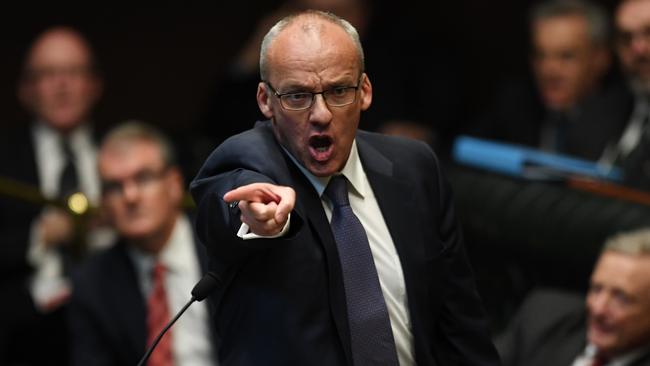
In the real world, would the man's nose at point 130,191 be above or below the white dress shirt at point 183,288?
above

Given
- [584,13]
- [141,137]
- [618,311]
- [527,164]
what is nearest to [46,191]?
[141,137]

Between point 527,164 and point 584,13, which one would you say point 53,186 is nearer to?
point 527,164

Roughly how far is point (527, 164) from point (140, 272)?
113cm

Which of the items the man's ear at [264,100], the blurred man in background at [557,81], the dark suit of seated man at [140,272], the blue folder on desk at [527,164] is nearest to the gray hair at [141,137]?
the dark suit of seated man at [140,272]

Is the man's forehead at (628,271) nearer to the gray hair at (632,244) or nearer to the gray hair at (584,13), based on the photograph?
the gray hair at (632,244)

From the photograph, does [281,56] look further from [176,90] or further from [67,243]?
[176,90]

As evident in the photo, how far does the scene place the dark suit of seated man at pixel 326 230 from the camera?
1.88 meters

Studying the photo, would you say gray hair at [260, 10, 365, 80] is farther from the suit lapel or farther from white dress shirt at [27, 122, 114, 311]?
white dress shirt at [27, 122, 114, 311]

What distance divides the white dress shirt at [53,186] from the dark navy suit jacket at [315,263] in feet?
7.45

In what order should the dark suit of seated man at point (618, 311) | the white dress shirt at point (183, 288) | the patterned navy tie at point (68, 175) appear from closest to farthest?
the dark suit of seated man at point (618, 311) < the white dress shirt at point (183, 288) < the patterned navy tie at point (68, 175)

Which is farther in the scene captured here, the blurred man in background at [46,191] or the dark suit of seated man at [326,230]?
the blurred man in background at [46,191]

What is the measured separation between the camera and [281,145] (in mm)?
1981

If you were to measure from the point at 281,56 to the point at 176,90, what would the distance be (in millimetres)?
3758

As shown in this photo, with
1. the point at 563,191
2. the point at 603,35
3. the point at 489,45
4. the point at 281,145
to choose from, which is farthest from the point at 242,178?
the point at 489,45
